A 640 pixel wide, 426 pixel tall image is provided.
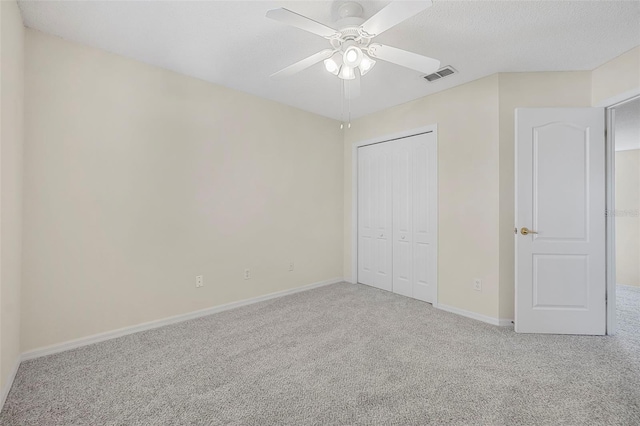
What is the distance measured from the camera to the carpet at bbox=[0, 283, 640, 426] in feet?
5.28

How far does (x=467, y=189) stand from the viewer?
10.4 ft

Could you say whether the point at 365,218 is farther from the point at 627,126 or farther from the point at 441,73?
the point at 627,126

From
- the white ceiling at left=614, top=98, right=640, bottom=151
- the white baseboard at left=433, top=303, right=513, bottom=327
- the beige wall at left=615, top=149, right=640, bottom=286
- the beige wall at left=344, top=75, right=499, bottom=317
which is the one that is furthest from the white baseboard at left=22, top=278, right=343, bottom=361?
the white ceiling at left=614, top=98, right=640, bottom=151

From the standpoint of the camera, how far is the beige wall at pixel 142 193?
225cm

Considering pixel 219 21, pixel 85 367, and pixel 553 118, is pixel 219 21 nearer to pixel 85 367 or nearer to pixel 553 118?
pixel 85 367

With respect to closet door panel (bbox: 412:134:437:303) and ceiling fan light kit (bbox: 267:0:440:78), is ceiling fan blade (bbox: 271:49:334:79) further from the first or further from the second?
closet door panel (bbox: 412:134:437:303)

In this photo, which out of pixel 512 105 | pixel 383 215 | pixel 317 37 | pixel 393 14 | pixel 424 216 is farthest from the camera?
pixel 383 215

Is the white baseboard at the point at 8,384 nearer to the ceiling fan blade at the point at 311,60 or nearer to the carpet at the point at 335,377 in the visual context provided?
the carpet at the point at 335,377

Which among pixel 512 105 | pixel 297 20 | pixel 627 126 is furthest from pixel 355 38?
pixel 627 126

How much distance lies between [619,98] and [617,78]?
0.20m

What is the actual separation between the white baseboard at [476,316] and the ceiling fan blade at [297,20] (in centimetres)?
300

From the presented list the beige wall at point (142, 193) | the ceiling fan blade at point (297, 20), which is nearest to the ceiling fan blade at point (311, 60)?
the ceiling fan blade at point (297, 20)

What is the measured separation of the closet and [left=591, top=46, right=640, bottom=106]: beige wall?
4.90 feet

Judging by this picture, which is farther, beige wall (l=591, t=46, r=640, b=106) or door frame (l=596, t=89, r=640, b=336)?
door frame (l=596, t=89, r=640, b=336)
